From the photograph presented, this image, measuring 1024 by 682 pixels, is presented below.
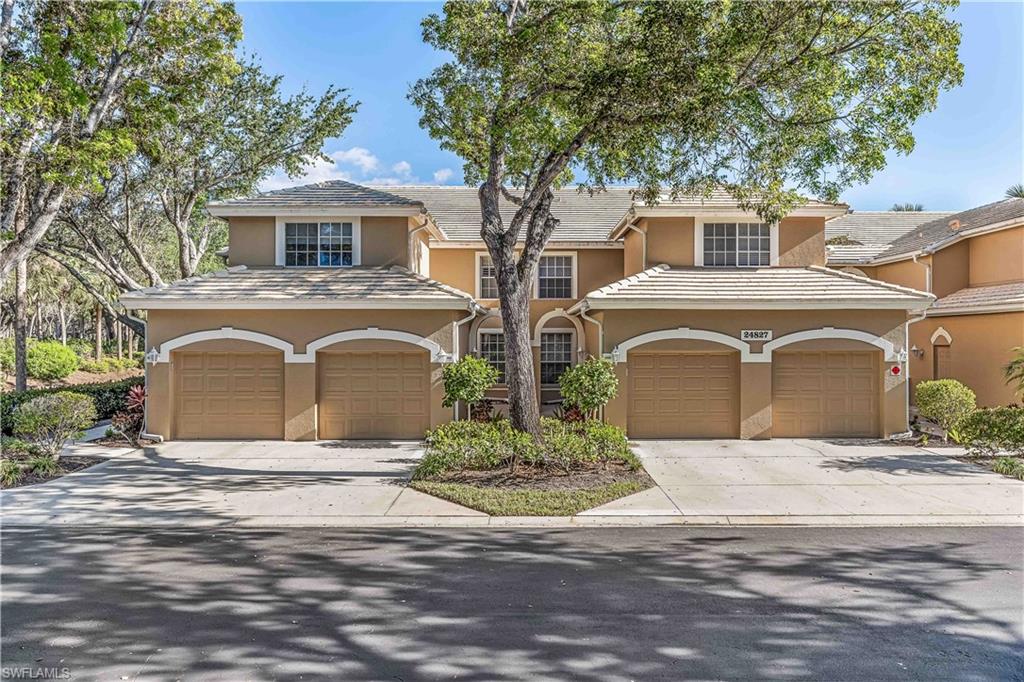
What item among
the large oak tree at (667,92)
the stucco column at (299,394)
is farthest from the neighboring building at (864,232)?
the stucco column at (299,394)

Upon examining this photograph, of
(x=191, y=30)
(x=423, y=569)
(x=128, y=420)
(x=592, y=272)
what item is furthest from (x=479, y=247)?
(x=423, y=569)

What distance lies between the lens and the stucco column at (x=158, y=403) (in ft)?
45.4

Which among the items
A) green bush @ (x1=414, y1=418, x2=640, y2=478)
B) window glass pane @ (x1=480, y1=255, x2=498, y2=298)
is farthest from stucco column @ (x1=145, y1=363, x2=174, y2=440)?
window glass pane @ (x1=480, y1=255, x2=498, y2=298)

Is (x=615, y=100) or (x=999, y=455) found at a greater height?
(x=615, y=100)

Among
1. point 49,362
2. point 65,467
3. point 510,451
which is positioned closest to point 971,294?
point 510,451

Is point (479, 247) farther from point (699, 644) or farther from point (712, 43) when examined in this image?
point (699, 644)

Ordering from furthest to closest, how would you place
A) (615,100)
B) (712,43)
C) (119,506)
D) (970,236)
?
(970,236) → (615,100) → (712,43) → (119,506)

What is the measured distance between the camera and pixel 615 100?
1052 centimetres

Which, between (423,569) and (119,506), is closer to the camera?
(423,569)

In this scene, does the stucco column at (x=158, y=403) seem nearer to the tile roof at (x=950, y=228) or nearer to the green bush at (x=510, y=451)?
the green bush at (x=510, y=451)

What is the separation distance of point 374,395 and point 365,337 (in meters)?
1.41

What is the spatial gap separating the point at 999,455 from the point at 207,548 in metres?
14.5

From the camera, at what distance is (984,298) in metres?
16.9

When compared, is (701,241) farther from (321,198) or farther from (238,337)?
(238,337)
